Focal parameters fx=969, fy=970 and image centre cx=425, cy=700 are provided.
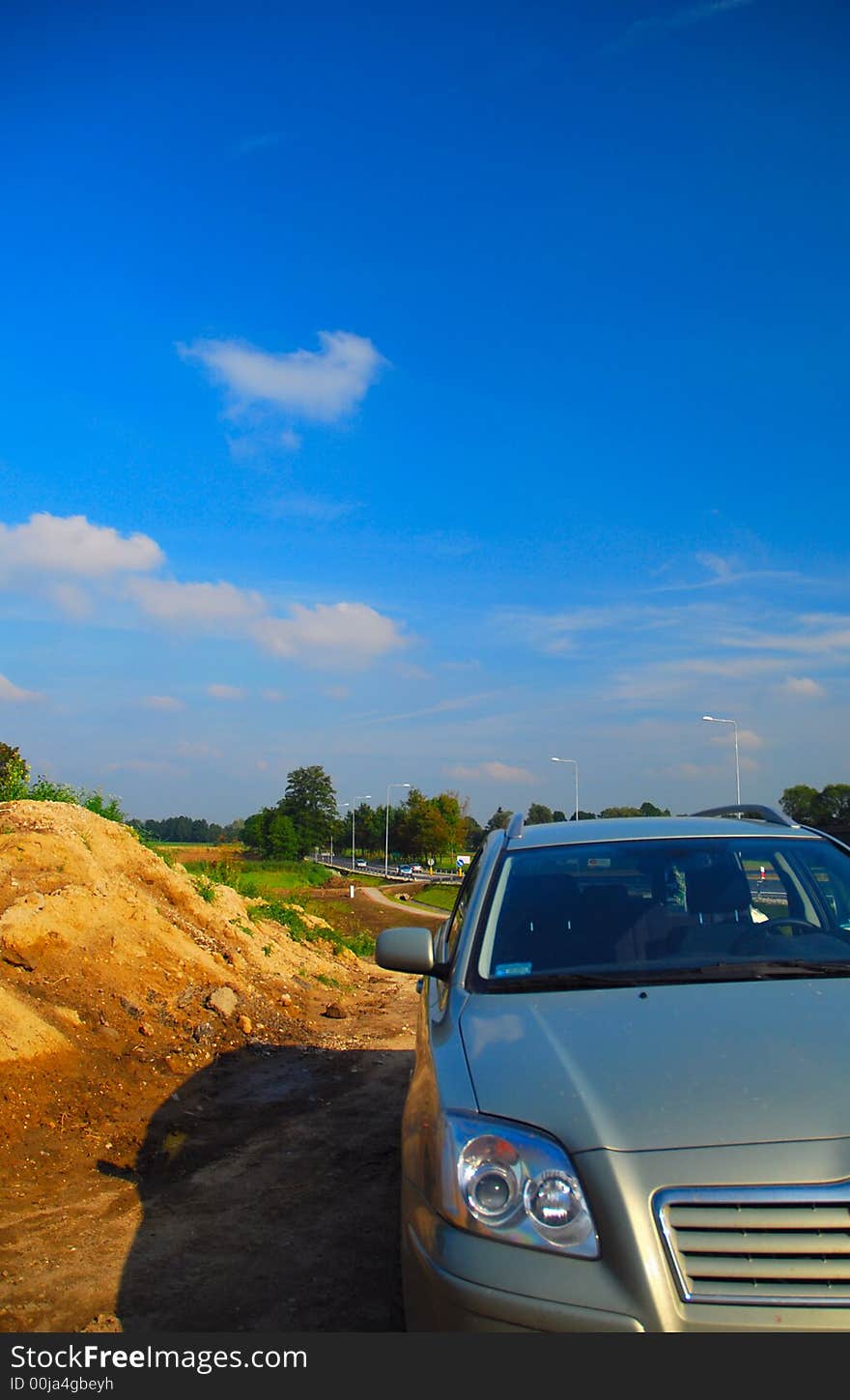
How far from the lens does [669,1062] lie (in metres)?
2.60

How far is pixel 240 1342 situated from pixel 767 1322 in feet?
5.32

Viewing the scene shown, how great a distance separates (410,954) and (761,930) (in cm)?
134

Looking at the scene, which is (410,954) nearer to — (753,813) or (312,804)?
(753,813)

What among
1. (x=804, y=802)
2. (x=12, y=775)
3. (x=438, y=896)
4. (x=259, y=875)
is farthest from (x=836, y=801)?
(x=12, y=775)

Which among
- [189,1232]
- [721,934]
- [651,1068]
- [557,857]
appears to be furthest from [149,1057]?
[651,1068]

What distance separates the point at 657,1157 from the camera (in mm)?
2307

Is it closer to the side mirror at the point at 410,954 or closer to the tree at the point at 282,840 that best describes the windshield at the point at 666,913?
the side mirror at the point at 410,954

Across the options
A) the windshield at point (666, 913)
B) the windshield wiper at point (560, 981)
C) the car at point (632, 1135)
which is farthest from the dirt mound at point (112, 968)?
the car at point (632, 1135)

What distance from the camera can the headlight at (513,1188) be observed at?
7.54ft

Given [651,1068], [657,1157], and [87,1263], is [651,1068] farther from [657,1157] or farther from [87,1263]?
[87,1263]

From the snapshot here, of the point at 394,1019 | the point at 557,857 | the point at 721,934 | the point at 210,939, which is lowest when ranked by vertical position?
the point at 394,1019

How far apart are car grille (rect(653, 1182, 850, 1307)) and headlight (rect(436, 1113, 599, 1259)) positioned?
21cm

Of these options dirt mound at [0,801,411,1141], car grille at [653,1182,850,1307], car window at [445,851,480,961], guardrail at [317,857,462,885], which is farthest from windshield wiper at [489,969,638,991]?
guardrail at [317,857,462,885]

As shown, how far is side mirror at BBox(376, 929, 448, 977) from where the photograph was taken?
3.71m
